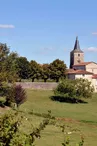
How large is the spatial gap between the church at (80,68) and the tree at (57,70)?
2.34 m

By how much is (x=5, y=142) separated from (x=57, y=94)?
6708 centimetres

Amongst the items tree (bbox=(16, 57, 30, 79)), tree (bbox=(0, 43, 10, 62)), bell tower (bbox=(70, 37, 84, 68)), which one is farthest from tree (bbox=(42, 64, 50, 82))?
bell tower (bbox=(70, 37, 84, 68))

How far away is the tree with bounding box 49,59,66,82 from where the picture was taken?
96688 millimetres

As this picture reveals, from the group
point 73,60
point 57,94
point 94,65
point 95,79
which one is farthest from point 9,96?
point 73,60

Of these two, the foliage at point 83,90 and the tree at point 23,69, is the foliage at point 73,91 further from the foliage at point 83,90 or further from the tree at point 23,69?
the tree at point 23,69

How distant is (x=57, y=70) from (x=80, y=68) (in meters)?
22.1

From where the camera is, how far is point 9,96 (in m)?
47.8

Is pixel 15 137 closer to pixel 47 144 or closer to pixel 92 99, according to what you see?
pixel 47 144

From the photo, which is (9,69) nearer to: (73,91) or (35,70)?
(73,91)

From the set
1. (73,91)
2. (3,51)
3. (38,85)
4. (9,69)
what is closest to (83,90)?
(73,91)

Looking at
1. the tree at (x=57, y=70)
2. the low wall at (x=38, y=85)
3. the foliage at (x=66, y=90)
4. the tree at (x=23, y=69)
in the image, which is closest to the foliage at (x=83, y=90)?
the foliage at (x=66, y=90)

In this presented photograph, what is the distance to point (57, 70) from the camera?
97375 millimetres

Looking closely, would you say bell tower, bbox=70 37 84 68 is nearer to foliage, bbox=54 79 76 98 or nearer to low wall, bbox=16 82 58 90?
low wall, bbox=16 82 58 90

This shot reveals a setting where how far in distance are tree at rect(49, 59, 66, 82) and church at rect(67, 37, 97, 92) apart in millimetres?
2339
